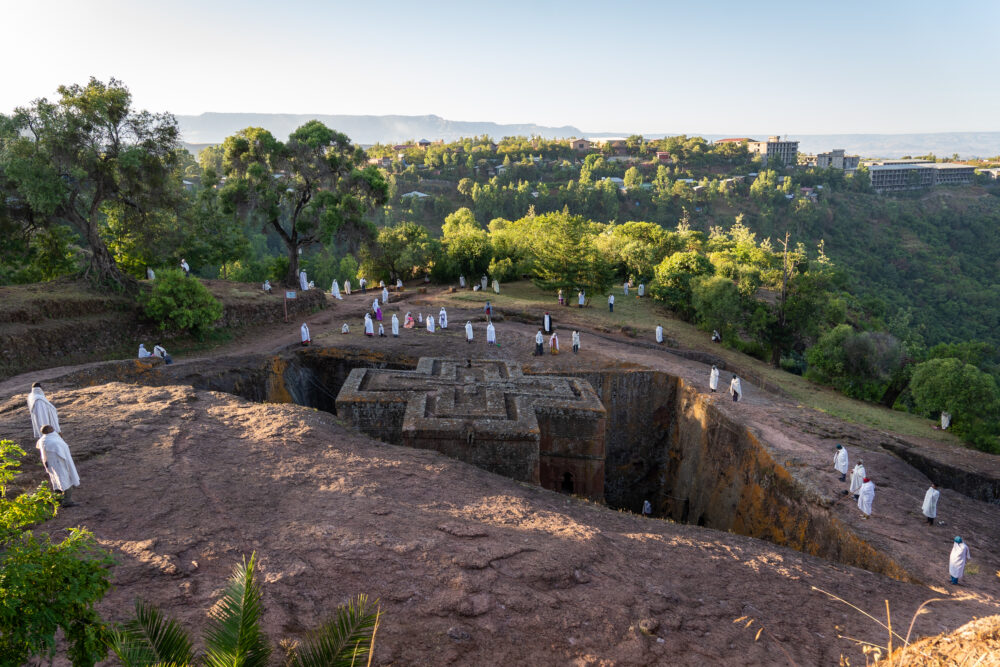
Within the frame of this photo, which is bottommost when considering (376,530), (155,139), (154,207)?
(376,530)

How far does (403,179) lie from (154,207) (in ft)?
217

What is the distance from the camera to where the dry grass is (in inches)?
728

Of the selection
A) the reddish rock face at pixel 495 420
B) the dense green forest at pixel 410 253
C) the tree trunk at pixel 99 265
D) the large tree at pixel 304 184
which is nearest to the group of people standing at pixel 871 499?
the reddish rock face at pixel 495 420

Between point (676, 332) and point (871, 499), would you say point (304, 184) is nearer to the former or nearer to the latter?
point (676, 332)

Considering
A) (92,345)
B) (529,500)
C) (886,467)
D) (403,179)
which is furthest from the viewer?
(403,179)

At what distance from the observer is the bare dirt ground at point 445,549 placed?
19.0 feet

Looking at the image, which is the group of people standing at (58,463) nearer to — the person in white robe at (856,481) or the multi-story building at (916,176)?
the person in white robe at (856,481)

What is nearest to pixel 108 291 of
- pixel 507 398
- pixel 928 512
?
pixel 507 398

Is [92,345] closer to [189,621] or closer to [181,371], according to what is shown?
[181,371]

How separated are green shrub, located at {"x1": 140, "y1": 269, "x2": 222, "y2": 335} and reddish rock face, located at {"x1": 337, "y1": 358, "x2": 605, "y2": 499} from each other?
8393 mm

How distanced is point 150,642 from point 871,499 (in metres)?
11.4

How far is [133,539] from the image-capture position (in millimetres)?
6617

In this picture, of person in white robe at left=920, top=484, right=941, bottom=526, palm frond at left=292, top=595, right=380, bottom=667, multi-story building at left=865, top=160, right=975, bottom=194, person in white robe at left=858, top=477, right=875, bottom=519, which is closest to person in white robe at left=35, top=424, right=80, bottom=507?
palm frond at left=292, top=595, right=380, bottom=667

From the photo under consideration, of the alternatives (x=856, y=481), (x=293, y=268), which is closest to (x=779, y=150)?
(x=293, y=268)
